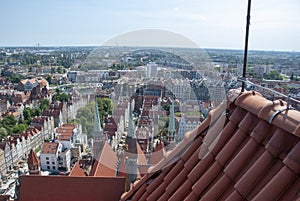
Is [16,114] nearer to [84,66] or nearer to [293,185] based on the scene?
[84,66]

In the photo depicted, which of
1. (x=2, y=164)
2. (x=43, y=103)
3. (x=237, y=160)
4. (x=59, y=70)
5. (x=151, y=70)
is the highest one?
(x=151, y=70)

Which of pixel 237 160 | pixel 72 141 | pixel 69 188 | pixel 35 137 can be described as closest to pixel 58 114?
pixel 35 137

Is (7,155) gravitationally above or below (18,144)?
below

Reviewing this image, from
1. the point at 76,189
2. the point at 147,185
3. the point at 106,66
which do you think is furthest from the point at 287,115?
the point at 76,189

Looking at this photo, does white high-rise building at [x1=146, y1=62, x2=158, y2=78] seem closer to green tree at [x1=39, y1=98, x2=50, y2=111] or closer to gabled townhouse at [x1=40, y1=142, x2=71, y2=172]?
gabled townhouse at [x1=40, y1=142, x2=71, y2=172]

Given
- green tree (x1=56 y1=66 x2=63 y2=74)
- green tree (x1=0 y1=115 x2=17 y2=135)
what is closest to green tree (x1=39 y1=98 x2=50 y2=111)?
green tree (x1=0 y1=115 x2=17 y2=135)

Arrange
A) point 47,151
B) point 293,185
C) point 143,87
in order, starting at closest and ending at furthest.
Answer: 1. point 293,185
2. point 143,87
3. point 47,151

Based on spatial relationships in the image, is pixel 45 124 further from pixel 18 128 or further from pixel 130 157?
pixel 130 157
